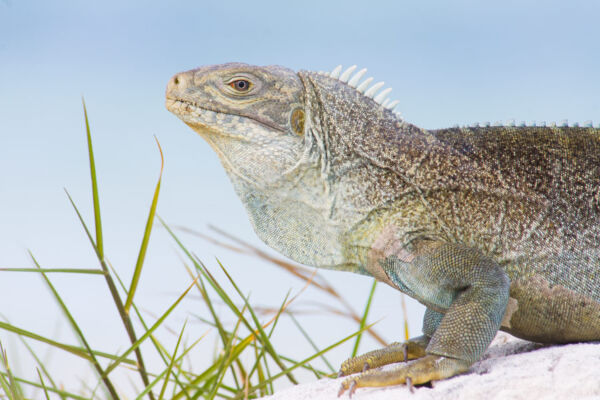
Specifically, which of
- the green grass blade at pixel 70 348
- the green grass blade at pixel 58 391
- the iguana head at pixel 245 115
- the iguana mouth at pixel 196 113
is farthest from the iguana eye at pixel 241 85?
the green grass blade at pixel 58 391

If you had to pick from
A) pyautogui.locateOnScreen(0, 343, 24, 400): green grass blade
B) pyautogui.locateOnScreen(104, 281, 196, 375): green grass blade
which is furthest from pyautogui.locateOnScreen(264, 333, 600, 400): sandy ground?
pyautogui.locateOnScreen(0, 343, 24, 400): green grass blade

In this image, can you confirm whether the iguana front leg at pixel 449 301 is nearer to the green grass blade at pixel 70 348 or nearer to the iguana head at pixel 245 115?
the iguana head at pixel 245 115

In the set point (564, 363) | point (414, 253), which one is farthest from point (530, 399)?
point (414, 253)

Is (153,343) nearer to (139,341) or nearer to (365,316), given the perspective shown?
(139,341)

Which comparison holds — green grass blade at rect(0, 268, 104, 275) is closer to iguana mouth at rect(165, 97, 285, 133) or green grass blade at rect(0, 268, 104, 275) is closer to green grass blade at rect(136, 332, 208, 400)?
green grass blade at rect(136, 332, 208, 400)

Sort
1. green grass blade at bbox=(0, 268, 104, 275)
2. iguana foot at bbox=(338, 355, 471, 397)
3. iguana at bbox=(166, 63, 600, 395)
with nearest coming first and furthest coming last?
green grass blade at bbox=(0, 268, 104, 275)
iguana foot at bbox=(338, 355, 471, 397)
iguana at bbox=(166, 63, 600, 395)

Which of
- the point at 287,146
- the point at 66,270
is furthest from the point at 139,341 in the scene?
the point at 287,146

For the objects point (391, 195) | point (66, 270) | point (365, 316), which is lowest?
point (365, 316)
